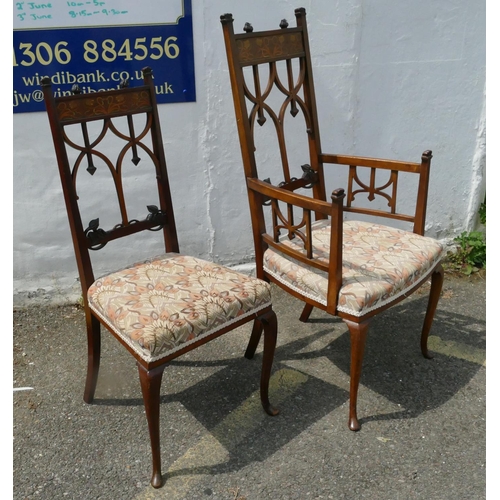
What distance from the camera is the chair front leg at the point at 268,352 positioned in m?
2.17

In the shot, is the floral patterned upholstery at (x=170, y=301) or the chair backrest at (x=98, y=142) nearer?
the floral patterned upholstery at (x=170, y=301)

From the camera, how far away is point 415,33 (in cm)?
305

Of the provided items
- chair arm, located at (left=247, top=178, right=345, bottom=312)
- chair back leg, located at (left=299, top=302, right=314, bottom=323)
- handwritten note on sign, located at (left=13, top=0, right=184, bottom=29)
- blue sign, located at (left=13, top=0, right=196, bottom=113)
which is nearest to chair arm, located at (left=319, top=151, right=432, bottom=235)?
chair arm, located at (left=247, top=178, right=345, bottom=312)

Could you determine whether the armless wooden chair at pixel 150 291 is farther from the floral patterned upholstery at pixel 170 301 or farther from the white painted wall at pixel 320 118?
the white painted wall at pixel 320 118

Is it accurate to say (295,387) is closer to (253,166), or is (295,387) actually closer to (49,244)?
(253,166)

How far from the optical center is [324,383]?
8.32 ft

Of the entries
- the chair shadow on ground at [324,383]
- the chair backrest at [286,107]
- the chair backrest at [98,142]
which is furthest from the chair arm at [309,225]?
the chair shadow on ground at [324,383]

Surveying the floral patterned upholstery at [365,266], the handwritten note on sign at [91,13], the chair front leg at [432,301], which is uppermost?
the handwritten note on sign at [91,13]

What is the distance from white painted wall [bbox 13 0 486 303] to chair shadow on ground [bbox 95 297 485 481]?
80 centimetres

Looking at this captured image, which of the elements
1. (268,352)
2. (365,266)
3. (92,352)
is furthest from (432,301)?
(92,352)

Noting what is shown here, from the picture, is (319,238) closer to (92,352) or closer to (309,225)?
(309,225)

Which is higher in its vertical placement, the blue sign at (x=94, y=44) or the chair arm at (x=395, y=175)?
the blue sign at (x=94, y=44)

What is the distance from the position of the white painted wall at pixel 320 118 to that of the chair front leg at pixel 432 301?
3.11ft

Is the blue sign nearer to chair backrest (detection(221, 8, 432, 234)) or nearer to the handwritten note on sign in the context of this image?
the handwritten note on sign
